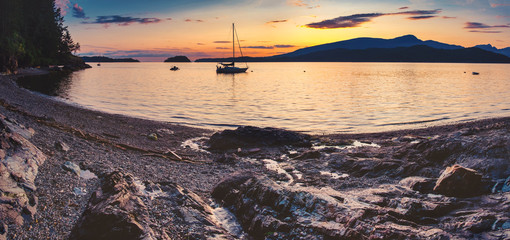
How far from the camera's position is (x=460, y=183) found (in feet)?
18.9

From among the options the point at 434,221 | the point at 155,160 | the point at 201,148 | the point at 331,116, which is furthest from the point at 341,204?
the point at 331,116

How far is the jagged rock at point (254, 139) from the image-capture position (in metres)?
13.7

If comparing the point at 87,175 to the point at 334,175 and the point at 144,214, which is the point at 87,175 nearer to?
the point at 144,214

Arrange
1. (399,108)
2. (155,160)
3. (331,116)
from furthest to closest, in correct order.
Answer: (399,108) < (331,116) < (155,160)

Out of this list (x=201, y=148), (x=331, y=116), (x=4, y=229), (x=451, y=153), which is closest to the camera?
(x=4, y=229)

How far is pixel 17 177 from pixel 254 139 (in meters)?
9.46

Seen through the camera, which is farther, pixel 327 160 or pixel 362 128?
pixel 362 128

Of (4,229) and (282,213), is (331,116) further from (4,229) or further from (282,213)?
(4,229)

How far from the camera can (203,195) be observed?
752 centimetres

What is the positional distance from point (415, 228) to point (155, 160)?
26.9 ft

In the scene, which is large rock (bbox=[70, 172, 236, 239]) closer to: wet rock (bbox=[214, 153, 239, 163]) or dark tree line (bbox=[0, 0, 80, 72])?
wet rock (bbox=[214, 153, 239, 163])

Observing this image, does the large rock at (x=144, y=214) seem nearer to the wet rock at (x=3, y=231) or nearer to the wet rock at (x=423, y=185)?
the wet rock at (x=3, y=231)

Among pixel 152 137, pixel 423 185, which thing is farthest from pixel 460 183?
pixel 152 137

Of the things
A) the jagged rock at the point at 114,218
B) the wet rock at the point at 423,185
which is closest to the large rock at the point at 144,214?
the jagged rock at the point at 114,218
